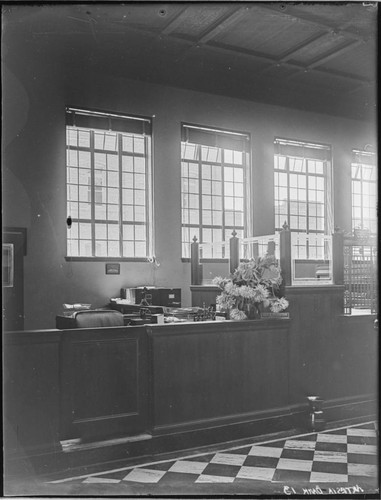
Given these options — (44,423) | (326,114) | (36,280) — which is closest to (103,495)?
(44,423)

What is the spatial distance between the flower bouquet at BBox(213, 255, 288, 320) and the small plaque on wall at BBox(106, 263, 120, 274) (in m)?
3.79

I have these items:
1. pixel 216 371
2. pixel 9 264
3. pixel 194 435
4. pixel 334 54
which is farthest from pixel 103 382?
pixel 334 54

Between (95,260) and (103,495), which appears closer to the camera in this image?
(103,495)

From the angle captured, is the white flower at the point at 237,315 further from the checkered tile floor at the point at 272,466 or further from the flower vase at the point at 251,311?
the checkered tile floor at the point at 272,466

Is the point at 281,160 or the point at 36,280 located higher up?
the point at 281,160

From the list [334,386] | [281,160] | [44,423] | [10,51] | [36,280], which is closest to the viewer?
[10,51]

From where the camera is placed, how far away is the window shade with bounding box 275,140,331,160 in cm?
1152

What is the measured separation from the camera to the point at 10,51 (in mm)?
3646

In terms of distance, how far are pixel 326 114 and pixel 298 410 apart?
8.04 m

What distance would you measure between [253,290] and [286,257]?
0.58 meters

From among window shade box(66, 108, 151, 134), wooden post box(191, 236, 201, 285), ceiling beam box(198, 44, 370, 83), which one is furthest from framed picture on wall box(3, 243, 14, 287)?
ceiling beam box(198, 44, 370, 83)

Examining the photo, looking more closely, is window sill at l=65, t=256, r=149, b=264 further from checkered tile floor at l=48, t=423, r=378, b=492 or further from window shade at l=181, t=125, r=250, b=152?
checkered tile floor at l=48, t=423, r=378, b=492

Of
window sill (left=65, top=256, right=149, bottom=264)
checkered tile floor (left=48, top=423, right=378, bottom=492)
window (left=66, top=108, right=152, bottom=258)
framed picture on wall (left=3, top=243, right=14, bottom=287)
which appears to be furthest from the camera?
window (left=66, top=108, right=152, bottom=258)

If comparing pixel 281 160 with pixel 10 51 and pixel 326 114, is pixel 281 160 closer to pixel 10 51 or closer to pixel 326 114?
pixel 326 114
